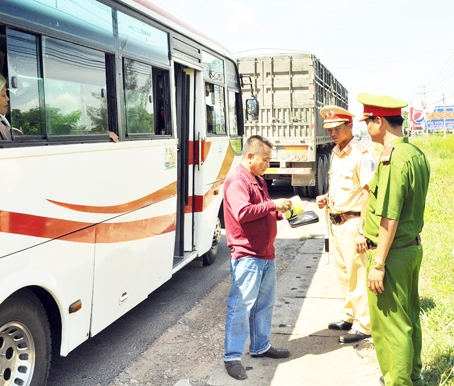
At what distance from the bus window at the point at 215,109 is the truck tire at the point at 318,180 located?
616 cm

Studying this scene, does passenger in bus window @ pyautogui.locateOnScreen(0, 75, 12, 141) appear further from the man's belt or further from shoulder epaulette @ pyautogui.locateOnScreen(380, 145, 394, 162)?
the man's belt

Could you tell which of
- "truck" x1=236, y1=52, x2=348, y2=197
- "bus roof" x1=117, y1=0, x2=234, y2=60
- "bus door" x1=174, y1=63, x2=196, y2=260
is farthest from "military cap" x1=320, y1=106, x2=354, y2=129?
"truck" x1=236, y1=52, x2=348, y2=197

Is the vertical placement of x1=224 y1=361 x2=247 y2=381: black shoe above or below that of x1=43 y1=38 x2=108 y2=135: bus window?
below

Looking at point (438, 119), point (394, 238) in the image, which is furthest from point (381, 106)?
point (438, 119)

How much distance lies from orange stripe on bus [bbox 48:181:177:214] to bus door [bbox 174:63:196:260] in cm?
66

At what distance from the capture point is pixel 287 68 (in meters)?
13.2

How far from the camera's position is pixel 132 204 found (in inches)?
184

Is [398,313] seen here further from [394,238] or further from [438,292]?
[438,292]

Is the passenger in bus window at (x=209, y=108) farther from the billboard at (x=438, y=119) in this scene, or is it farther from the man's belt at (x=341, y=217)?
the billboard at (x=438, y=119)

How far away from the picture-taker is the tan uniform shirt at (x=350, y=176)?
4586 millimetres

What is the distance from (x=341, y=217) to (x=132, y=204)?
1797mm

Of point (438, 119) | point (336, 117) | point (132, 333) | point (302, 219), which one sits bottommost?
point (132, 333)

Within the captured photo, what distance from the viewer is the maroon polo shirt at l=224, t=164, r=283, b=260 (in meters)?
3.97

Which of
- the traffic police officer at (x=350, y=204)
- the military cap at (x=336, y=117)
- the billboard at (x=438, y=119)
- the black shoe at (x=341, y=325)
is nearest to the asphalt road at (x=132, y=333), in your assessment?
the black shoe at (x=341, y=325)
